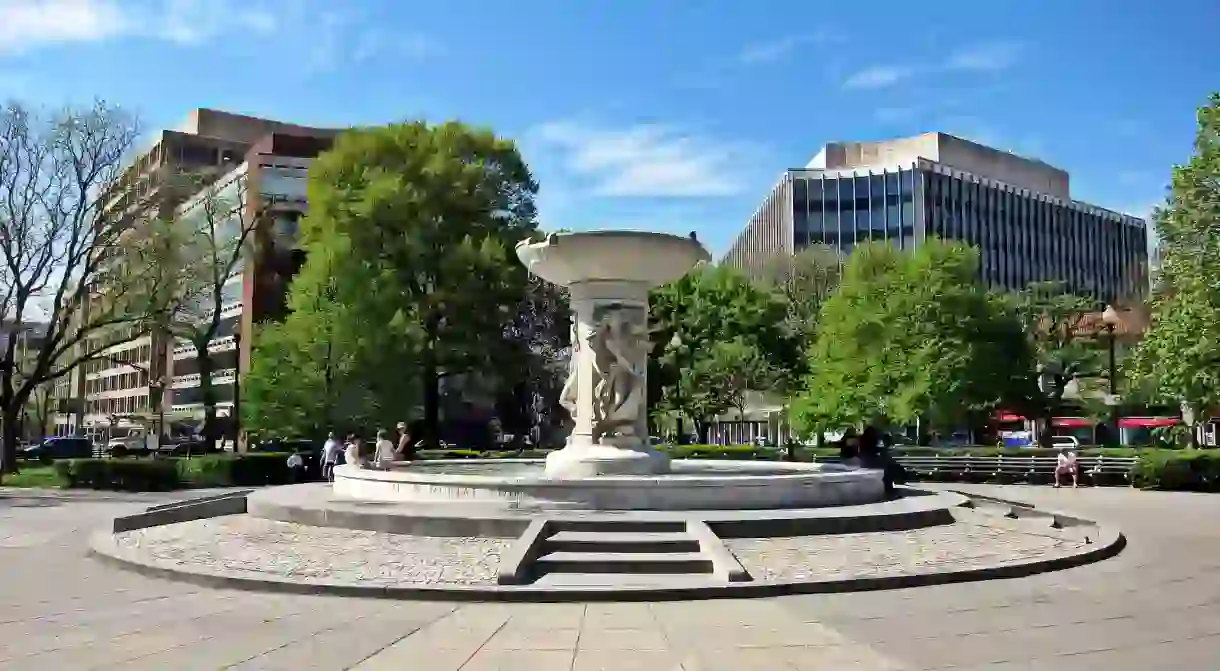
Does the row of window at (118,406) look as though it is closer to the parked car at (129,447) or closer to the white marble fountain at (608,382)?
the parked car at (129,447)

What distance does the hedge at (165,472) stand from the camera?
26.3 meters

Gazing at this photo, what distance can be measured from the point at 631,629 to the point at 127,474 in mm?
22573

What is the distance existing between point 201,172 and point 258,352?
742 centimetres

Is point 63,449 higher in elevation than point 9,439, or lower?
lower

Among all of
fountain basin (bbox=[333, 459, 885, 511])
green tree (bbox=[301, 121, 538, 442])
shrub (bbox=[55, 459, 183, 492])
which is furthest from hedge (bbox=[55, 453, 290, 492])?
fountain basin (bbox=[333, 459, 885, 511])

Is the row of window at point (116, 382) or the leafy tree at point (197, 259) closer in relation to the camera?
the leafy tree at point (197, 259)

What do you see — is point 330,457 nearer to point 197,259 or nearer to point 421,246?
point 197,259

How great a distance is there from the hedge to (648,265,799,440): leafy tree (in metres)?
17.0

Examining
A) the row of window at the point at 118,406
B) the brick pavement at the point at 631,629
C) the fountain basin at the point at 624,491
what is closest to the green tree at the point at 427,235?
the fountain basin at the point at 624,491

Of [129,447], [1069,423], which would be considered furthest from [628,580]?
[1069,423]

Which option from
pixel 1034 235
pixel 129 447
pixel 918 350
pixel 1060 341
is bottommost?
pixel 129 447

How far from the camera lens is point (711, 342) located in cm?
4041

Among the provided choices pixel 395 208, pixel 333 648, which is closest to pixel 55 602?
pixel 333 648

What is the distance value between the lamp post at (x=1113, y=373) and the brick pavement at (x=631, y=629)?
26.2 metres
